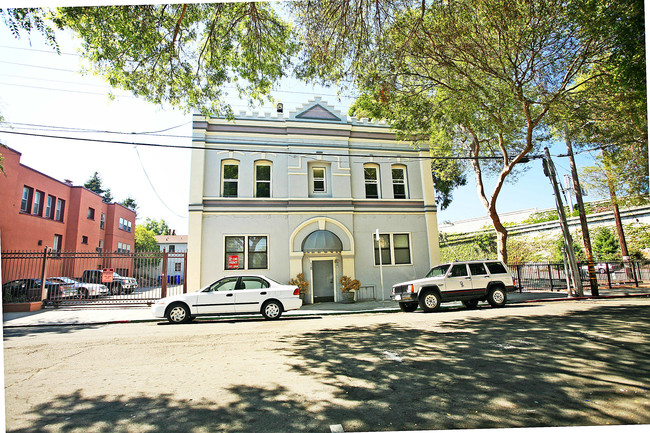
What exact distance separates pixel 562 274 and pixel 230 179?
18.8 m

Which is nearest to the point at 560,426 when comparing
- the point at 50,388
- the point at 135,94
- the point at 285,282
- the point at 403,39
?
the point at 50,388

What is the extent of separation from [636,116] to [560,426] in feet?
29.5

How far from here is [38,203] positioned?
23.3 metres

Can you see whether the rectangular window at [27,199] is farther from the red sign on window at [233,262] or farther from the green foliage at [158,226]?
the green foliage at [158,226]

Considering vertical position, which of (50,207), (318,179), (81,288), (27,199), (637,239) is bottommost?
(81,288)

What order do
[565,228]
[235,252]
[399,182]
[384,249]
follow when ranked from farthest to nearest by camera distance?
[399,182]
[384,249]
[235,252]
[565,228]

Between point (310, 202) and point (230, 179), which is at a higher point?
point (230, 179)

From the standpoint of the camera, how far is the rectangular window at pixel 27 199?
2159 centimetres

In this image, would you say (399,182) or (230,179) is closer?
(230,179)

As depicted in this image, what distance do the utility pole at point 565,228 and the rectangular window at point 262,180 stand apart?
1374 centimetres

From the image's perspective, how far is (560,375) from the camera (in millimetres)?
4691

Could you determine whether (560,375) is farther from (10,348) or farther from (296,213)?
(296,213)

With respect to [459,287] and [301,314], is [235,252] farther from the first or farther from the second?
[459,287]

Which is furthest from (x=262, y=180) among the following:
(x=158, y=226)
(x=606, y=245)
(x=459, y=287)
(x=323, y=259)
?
(x=158, y=226)
